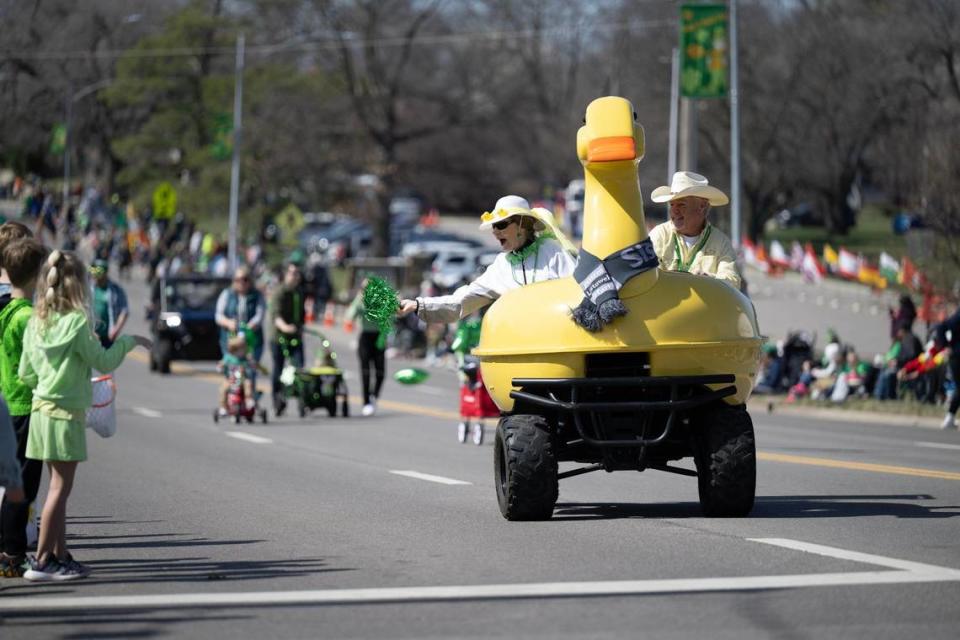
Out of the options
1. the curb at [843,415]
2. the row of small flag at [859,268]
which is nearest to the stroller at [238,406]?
the curb at [843,415]

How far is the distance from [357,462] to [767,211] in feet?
176

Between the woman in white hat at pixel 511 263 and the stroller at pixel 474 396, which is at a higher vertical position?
the woman in white hat at pixel 511 263

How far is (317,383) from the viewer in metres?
23.7

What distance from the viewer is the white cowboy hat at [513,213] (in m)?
11.7

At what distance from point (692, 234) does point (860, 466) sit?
4.60 m

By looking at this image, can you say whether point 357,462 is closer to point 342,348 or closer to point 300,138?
point 342,348


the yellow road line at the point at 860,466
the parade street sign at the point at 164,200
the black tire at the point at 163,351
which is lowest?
the yellow road line at the point at 860,466

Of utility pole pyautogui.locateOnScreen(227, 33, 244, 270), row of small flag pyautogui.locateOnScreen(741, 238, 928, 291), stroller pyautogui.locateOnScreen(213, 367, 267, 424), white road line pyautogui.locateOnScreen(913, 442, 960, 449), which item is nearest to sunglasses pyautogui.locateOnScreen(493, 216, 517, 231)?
white road line pyautogui.locateOnScreen(913, 442, 960, 449)

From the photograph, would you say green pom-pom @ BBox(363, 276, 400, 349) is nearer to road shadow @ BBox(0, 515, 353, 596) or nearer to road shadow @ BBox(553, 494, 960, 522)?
road shadow @ BBox(553, 494, 960, 522)

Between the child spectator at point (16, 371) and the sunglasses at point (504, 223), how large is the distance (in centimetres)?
335

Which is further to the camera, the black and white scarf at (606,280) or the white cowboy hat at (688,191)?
the white cowboy hat at (688,191)

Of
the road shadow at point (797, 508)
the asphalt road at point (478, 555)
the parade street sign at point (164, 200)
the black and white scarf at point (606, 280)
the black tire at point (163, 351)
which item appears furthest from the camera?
the parade street sign at point (164, 200)

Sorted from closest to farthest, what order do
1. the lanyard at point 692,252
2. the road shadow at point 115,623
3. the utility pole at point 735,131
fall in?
the road shadow at point 115,623 → the lanyard at point 692,252 → the utility pole at point 735,131

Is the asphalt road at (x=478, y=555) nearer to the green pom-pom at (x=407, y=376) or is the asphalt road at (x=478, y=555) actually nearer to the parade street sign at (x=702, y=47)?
the green pom-pom at (x=407, y=376)
